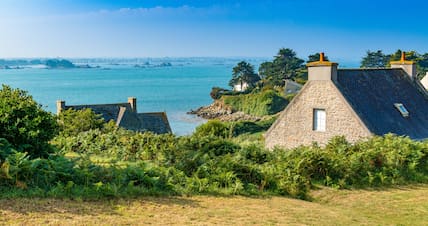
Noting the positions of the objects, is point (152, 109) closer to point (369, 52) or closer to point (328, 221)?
point (369, 52)

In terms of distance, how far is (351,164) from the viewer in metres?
13.3

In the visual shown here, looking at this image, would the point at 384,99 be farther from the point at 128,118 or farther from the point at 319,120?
the point at 128,118

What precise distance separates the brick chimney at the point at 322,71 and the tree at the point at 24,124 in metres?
13.9

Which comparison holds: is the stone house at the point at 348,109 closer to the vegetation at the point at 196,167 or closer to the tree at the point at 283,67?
the vegetation at the point at 196,167

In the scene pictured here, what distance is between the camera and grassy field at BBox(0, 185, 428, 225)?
7511mm

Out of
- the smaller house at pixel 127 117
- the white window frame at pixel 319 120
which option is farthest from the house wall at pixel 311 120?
the smaller house at pixel 127 117

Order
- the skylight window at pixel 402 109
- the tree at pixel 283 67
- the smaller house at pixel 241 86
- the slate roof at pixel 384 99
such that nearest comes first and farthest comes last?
the slate roof at pixel 384 99 < the skylight window at pixel 402 109 < the tree at pixel 283 67 < the smaller house at pixel 241 86

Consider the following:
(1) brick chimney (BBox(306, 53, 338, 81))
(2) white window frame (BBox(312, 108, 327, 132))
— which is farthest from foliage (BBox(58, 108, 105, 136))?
(1) brick chimney (BBox(306, 53, 338, 81))

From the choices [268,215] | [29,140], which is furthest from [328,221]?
[29,140]

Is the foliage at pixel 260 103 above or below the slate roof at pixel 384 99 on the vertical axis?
below

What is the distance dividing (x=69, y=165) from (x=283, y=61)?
101577mm

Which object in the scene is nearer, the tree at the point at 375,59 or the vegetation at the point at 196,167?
the vegetation at the point at 196,167

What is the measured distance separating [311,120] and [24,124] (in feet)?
48.7

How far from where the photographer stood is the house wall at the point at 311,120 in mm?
21250
